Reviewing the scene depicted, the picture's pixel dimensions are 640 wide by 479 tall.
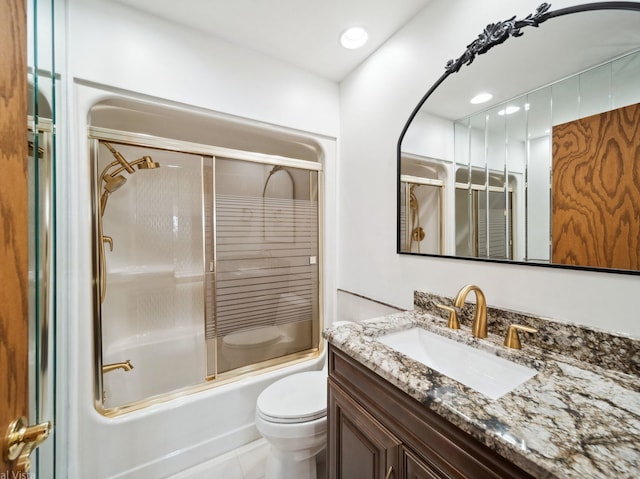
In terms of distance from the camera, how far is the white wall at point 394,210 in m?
0.86

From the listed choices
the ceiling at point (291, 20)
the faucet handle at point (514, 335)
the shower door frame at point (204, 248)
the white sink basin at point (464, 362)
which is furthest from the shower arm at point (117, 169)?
the faucet handle at point (514, 335)

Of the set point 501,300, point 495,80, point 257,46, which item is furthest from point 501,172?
point 257,46

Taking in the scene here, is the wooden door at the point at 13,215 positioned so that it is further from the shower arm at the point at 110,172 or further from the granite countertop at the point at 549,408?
the shower arm at the point at 110,172

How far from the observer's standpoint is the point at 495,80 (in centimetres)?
110

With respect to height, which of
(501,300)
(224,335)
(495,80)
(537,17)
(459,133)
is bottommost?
(224,335)

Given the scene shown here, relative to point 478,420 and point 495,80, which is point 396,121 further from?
point 478,420

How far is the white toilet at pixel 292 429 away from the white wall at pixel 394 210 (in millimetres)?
726

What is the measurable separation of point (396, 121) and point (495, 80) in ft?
1.73

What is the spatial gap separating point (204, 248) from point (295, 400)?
116cm

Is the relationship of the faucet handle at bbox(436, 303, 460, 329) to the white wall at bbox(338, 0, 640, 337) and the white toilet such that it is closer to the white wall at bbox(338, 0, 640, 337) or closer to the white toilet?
the white wall at bbox(338, 0, 640, 337)

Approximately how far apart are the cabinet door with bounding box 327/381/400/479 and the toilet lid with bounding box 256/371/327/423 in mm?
254

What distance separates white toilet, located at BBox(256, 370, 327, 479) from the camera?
1251mm

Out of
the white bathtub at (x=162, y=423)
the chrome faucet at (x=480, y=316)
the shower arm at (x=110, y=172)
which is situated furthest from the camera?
the shower arm at (x=110, y=172)

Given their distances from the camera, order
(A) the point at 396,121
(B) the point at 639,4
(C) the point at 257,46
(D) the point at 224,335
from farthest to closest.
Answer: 1. (D) the point at 224,335
2. (C) the point at 257,46
3. (A) the point at 396,121
4. (B) the point at 639,4
